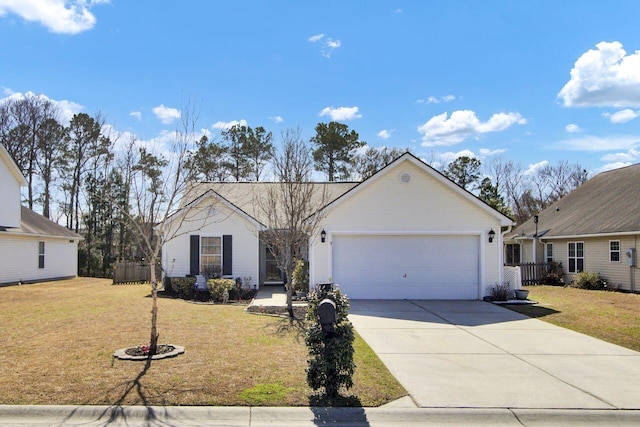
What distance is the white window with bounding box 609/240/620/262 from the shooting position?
845 inches

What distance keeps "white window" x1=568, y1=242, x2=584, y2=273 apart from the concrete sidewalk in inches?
784

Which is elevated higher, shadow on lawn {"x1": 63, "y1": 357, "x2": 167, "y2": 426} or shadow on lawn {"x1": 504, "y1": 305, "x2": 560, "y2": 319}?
shadow on lawn {"x1": 63, "y1": 357, "x2": 167, "y2": 426}

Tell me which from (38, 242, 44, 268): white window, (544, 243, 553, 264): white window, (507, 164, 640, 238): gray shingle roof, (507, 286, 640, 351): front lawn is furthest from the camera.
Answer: (544, 243, 553, 264): white window

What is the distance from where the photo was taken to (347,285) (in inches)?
682

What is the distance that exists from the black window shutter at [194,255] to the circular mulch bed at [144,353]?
1038 cm

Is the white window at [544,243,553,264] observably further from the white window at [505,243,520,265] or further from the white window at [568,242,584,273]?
the white window at [505,243,520,265]

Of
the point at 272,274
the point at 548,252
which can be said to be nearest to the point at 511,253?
the point at 548,252

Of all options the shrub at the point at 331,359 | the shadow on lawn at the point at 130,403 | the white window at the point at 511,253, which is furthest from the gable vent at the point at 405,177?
the white window at the point at 511,253

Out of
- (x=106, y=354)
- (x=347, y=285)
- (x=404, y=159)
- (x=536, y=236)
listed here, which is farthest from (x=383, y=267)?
(x=536, y=236)

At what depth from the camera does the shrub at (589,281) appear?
21.8 m

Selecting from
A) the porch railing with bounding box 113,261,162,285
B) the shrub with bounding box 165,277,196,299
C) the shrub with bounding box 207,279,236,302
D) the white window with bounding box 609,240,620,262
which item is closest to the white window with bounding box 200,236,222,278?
the shrub with bounding box 165,277,196,299

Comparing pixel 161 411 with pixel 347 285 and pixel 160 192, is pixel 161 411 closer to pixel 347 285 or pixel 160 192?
pixel 160 192

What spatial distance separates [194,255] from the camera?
19.3 metres

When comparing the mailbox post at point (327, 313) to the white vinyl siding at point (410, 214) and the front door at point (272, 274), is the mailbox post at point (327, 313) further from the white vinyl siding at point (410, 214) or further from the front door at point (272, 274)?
the front door at point (272, 274)
